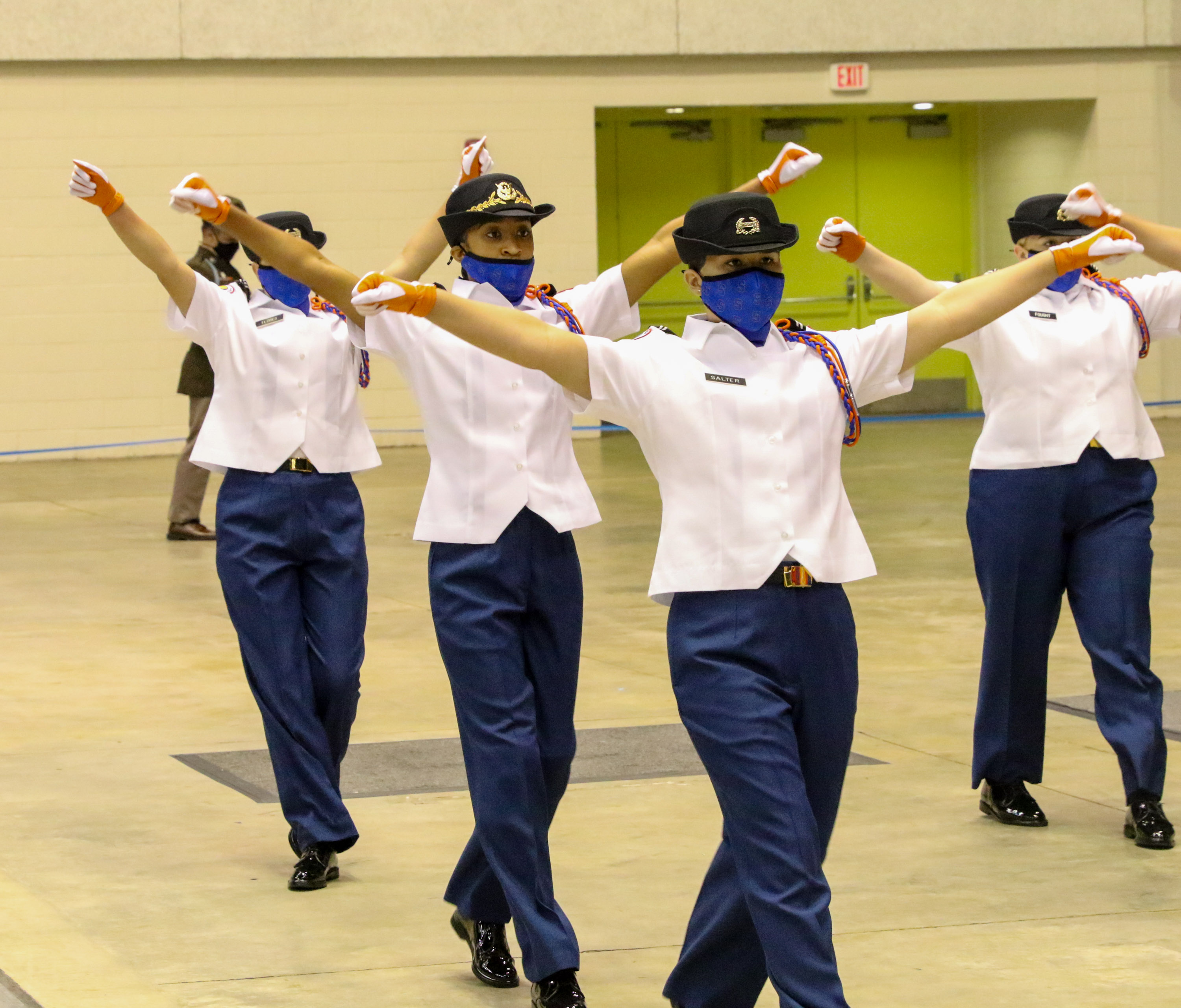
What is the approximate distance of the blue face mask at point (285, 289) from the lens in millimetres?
5703

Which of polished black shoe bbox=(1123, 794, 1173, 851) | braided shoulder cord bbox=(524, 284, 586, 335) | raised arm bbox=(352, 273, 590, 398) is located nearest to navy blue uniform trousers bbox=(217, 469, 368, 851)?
braided shoulder cord bbox=(524, 284, 586, 335)

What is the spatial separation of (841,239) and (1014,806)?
2.06 meters

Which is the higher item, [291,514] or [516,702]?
[291,514]

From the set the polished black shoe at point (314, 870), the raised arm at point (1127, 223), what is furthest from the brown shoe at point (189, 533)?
the raised arm at point (1127, 223)

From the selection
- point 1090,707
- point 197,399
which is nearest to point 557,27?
point 197,399

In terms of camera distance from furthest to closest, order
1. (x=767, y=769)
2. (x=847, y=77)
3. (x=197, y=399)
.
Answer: (x=847, y=77) → (x=197, y=399) → (x=767, y=769)

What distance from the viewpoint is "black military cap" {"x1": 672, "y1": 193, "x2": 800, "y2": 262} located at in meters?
3.97

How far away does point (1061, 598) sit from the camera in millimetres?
5957

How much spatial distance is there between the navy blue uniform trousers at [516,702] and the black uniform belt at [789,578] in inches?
32.2

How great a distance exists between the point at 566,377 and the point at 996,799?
2.70 m

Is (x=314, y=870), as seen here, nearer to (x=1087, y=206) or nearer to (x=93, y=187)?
(x=93, y=187)

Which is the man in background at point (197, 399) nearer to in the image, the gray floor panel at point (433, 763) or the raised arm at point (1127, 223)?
the gray floor panel at point (433, 763)

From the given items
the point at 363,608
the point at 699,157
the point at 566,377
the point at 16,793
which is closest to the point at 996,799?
the point at 363,608

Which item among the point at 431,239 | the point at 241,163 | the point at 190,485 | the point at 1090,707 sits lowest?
the point at 1090,707
